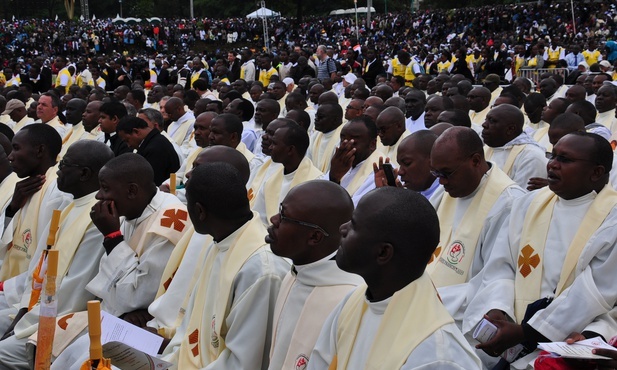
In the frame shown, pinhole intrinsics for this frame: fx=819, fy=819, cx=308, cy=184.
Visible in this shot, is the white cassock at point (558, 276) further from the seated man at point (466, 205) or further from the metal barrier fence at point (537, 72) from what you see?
the metal barrier fence at point (537, 72)

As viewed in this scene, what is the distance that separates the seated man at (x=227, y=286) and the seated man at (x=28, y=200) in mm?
2444

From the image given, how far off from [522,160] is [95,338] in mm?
5106

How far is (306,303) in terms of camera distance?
385 centimetres

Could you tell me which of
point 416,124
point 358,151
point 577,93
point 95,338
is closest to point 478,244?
point 358,151

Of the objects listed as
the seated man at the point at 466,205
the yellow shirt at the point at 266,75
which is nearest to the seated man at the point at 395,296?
the seated man at the point at 466,205

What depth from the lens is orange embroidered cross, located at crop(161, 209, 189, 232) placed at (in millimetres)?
5262

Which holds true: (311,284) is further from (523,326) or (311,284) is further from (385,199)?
(523,326)

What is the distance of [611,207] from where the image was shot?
4.57 m

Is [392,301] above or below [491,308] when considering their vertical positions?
above

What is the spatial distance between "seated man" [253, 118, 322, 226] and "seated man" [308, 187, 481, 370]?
381cm

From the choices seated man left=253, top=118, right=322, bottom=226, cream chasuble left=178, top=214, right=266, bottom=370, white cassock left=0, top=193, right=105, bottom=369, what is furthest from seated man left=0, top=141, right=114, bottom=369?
seated man left=253, top=118, right=322, bottom=226

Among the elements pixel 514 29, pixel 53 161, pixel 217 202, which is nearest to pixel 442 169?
pixel 217 202

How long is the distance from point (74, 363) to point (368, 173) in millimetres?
3480

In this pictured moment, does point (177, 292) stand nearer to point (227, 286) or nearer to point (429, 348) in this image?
point (227, 286)
